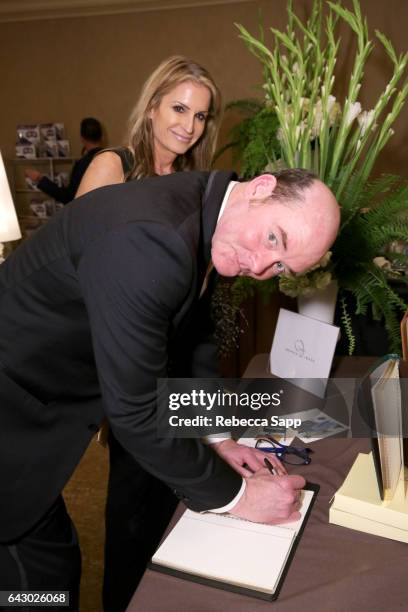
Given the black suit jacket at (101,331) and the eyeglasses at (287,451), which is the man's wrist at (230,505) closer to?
the black suit jacket at (101,331)

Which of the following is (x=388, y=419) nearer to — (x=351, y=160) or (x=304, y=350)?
(x=304, y=350)

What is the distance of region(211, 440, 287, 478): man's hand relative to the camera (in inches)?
39.2

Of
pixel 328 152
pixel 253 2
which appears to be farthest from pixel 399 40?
pixel 328 152

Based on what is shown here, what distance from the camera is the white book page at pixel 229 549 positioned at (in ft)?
2.48

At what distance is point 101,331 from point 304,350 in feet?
2.32

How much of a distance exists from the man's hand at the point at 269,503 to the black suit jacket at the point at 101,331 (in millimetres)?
33

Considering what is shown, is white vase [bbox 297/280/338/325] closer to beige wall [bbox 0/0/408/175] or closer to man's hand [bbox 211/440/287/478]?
man's hand [bbox 211/440/287/478]

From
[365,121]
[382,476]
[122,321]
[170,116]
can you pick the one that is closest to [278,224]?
[122,321]

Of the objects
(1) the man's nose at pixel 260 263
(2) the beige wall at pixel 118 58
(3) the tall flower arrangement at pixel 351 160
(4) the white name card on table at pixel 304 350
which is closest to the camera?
(1) the man's nose at pixel 260 263

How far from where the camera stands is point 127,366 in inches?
29.9

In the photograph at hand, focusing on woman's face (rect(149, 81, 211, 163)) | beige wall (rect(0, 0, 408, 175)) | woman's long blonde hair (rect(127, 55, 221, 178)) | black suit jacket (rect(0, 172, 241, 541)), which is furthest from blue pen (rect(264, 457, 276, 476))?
beige wall (rect(0, 0, 408, 175))

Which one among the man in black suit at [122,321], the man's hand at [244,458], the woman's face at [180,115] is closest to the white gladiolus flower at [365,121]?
the woman's face at [180,115]

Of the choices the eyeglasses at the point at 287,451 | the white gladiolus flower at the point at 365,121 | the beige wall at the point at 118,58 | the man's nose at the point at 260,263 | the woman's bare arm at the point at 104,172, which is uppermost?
the beige wall at the point at 118,58

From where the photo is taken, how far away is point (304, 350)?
1334 millimetres
